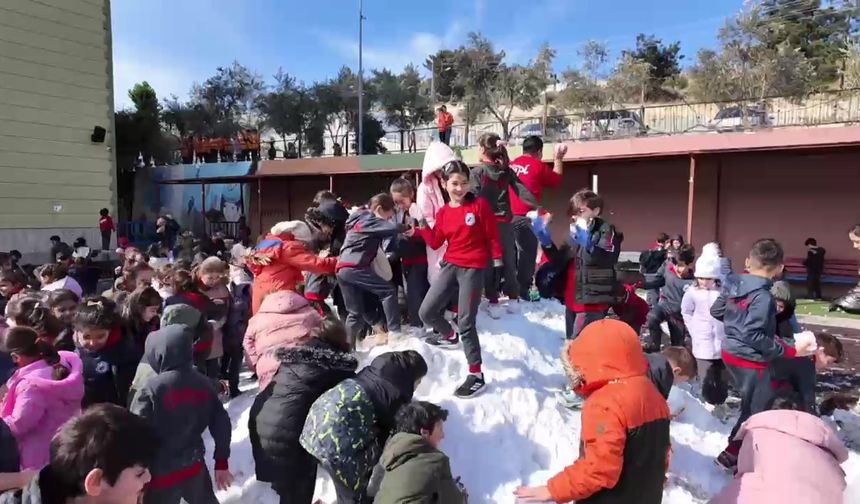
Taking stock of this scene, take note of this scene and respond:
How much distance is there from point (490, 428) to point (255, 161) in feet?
69.5

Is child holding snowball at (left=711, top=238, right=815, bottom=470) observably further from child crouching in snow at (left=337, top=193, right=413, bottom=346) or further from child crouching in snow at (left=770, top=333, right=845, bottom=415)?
child crouching in snow at (left=337, top=193, right=413, bottom=346)

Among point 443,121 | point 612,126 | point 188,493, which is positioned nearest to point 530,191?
point 188,493

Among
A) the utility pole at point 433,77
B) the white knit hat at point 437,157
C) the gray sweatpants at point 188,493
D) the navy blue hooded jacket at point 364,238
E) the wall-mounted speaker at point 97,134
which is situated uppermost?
the utility pole at point 433,77

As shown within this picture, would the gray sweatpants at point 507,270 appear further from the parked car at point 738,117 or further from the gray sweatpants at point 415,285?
the parked car at point 738,117

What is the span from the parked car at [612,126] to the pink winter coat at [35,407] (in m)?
18.7

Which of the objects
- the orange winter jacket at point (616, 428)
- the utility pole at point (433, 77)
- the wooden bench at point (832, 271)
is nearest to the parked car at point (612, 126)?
the wooden bench at point (832, 271)

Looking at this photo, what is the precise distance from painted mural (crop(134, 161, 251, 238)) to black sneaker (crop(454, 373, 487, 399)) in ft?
68.7

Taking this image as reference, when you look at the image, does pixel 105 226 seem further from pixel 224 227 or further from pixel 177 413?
pixel 177 413

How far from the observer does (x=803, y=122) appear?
1741cm

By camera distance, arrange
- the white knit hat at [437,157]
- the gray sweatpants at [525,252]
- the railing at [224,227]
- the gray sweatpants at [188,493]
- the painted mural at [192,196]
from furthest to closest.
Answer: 1. the painted mural at [192,196]
2. the railing at [224,227]
3. the gray sweatpants at [525,252]
4. the white knit hat at [437,157]
5. the gray sweatpants at [188,493]

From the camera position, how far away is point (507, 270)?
599cm

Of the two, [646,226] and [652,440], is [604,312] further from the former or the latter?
[646,226]

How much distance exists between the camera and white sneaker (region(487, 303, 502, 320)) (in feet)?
18.6

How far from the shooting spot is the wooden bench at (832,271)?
13.8 meters
